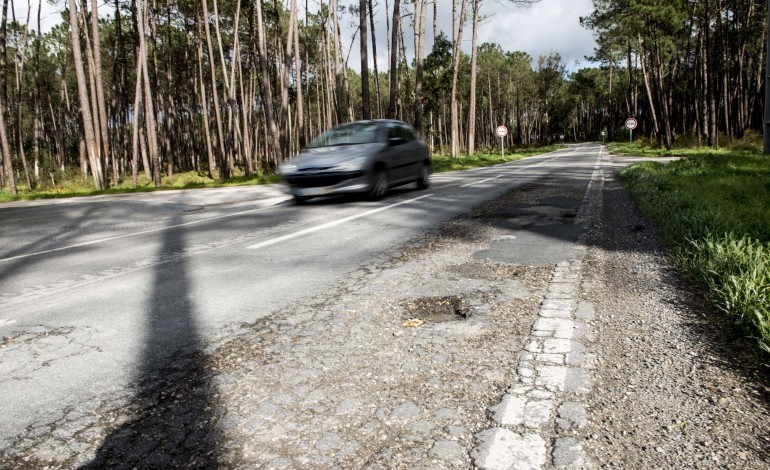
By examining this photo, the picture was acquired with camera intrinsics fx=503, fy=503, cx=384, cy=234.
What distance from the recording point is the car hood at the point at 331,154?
10.4 meters

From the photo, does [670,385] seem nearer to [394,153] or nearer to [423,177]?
[394,153]

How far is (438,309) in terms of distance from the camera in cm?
369

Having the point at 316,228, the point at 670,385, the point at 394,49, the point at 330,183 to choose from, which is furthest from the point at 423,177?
the point at 394,49

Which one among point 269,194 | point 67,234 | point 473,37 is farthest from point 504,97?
point 67,234

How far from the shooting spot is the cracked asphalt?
199 centimetres

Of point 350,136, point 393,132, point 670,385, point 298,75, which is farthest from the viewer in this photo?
point 298,75

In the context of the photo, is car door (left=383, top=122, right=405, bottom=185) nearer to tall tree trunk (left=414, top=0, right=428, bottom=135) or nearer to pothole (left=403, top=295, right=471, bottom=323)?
pothole (left=403, top=295, right=471, bottom=323)

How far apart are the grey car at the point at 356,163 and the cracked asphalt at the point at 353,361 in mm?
4363

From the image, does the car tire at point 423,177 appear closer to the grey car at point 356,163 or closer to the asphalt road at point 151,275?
the grey car at point 356,163

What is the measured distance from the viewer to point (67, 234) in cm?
803

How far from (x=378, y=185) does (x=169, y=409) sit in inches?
347

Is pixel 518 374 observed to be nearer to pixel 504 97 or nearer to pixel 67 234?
pixel 67 234

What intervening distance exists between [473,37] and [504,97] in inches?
1680

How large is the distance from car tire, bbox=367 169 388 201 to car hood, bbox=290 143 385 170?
49cm
